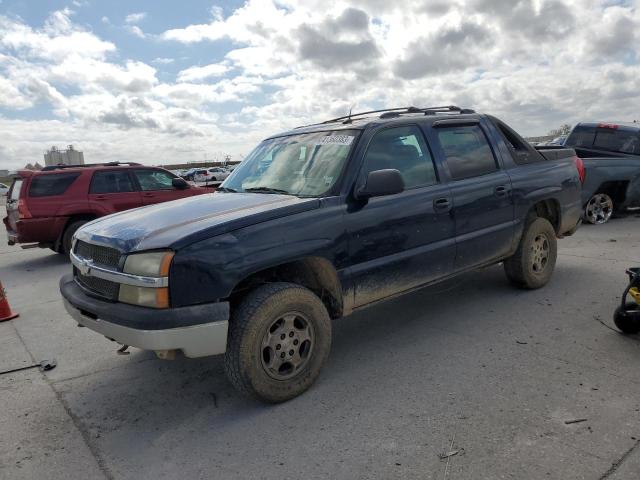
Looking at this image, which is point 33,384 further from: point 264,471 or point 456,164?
point 456,164

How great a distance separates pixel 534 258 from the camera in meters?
5.23

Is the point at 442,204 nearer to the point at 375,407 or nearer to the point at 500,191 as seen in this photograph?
the point at 500,191

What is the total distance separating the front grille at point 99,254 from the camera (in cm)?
314

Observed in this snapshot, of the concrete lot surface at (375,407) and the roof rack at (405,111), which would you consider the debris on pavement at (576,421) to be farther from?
the roof rack at (405,111)

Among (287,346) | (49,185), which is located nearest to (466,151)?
(287,346)

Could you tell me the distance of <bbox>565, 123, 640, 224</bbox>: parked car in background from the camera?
9.12 meters

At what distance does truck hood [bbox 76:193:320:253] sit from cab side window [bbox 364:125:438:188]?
0.73 metres

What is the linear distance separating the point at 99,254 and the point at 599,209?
9.17m

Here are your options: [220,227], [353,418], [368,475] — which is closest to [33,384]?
[220,227]

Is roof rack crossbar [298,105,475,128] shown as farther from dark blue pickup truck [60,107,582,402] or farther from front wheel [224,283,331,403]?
front wheel [224,283,331,403]

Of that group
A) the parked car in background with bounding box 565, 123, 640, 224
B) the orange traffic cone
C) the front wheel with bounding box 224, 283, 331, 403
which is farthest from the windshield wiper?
the parked car in background with bounding box 565, 123, 640, 224

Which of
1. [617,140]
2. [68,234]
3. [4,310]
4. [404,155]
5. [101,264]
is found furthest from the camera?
[617,140]

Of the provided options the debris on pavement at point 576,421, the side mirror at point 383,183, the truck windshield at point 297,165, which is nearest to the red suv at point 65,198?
the truck windshield at point 297,165

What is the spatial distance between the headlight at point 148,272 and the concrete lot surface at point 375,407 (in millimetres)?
824
